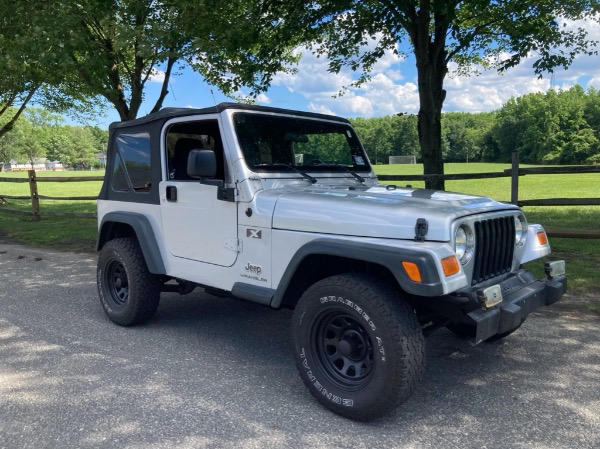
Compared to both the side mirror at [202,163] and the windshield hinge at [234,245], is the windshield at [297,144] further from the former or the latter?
the windshield hinge at [234,245]

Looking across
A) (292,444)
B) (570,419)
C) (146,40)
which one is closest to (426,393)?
(570,419)

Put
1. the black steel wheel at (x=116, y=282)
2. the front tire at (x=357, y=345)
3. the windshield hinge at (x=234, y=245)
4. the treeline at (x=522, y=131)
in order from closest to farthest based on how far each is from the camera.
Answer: the front tire at (x=357, y=345)
the windshield hinge at (x=234, y=245)
the black steel wheel at (x=116, y=282)
the treeline at (x=522, y=131)

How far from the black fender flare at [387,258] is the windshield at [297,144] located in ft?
3.09

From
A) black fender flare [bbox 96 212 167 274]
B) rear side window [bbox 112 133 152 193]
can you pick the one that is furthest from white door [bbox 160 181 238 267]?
rear side window [bbox 112 133 152 193]

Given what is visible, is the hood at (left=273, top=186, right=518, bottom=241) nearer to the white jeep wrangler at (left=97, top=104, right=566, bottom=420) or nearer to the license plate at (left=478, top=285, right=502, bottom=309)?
the white jeep wrangler at (left=97, top=104, right=566, bottom=420)

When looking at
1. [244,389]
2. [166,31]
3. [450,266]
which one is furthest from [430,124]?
[244,389]

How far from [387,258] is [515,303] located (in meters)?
0.94

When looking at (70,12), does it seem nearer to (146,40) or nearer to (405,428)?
(146,40)

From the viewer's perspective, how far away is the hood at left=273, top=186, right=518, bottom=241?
9.31 ft

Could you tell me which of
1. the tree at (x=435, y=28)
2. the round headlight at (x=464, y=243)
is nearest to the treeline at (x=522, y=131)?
the tree at (x=435, y=28)

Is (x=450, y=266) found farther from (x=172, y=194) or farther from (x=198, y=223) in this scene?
(x=172, y=194)

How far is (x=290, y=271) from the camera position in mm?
3186

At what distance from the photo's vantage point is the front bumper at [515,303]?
9.04ft

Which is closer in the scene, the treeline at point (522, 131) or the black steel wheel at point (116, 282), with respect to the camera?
the black steel wheel at point (116, 282)
